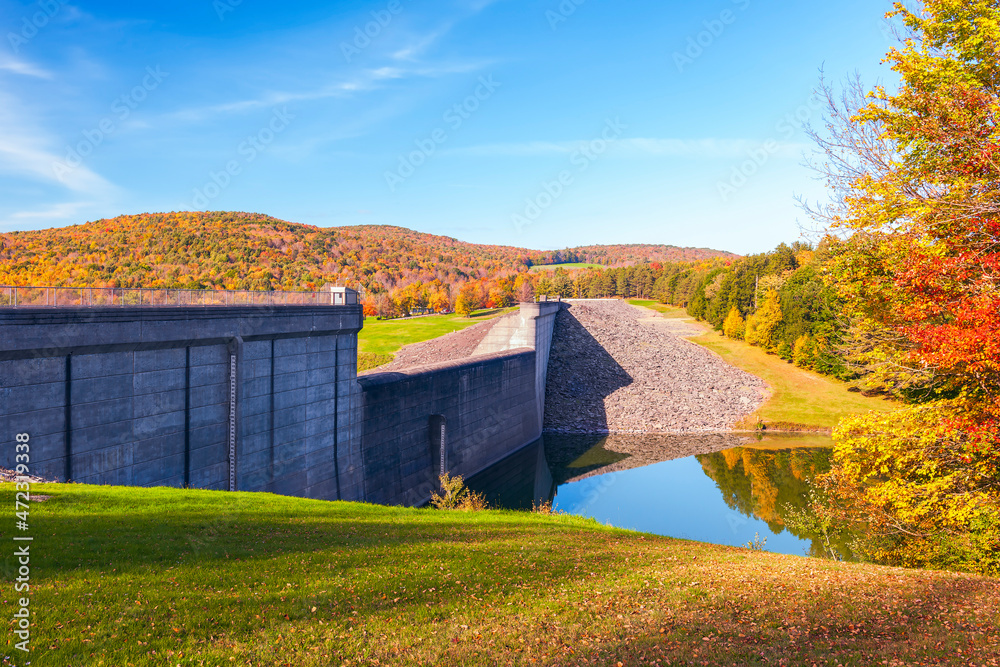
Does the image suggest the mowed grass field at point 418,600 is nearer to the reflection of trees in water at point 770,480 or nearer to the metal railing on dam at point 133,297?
the metal railing on dam at point 133,297

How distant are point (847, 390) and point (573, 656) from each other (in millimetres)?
55017

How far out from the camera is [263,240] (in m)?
97.9

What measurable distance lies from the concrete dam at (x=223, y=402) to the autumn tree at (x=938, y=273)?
17095mm

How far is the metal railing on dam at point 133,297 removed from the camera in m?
13.1

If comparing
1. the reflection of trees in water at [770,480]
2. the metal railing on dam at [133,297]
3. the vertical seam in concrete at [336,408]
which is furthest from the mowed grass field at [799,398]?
the metal railing on dam at [133,297]

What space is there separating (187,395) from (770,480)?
31816mm

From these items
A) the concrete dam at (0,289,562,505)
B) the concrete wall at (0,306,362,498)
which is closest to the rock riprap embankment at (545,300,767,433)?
the concrete dam at (0,289,562,505)

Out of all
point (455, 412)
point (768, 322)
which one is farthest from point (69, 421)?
point (768, 322)

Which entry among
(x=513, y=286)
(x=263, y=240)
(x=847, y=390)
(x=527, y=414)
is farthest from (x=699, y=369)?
(x=263, y=240)

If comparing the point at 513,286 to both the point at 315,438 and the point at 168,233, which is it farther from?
the point at 315,438

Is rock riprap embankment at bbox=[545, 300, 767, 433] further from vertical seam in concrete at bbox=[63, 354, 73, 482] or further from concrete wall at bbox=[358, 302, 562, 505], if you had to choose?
vertical seam in concrete at bbox=[63, 354, 73, 482]

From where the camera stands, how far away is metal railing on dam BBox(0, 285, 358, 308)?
13058 millimetres

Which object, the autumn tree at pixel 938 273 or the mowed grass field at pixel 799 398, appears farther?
the mowed grass field at pixel 799 398

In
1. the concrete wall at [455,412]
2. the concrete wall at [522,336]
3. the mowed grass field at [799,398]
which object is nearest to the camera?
the concrete wall at [455,412]
